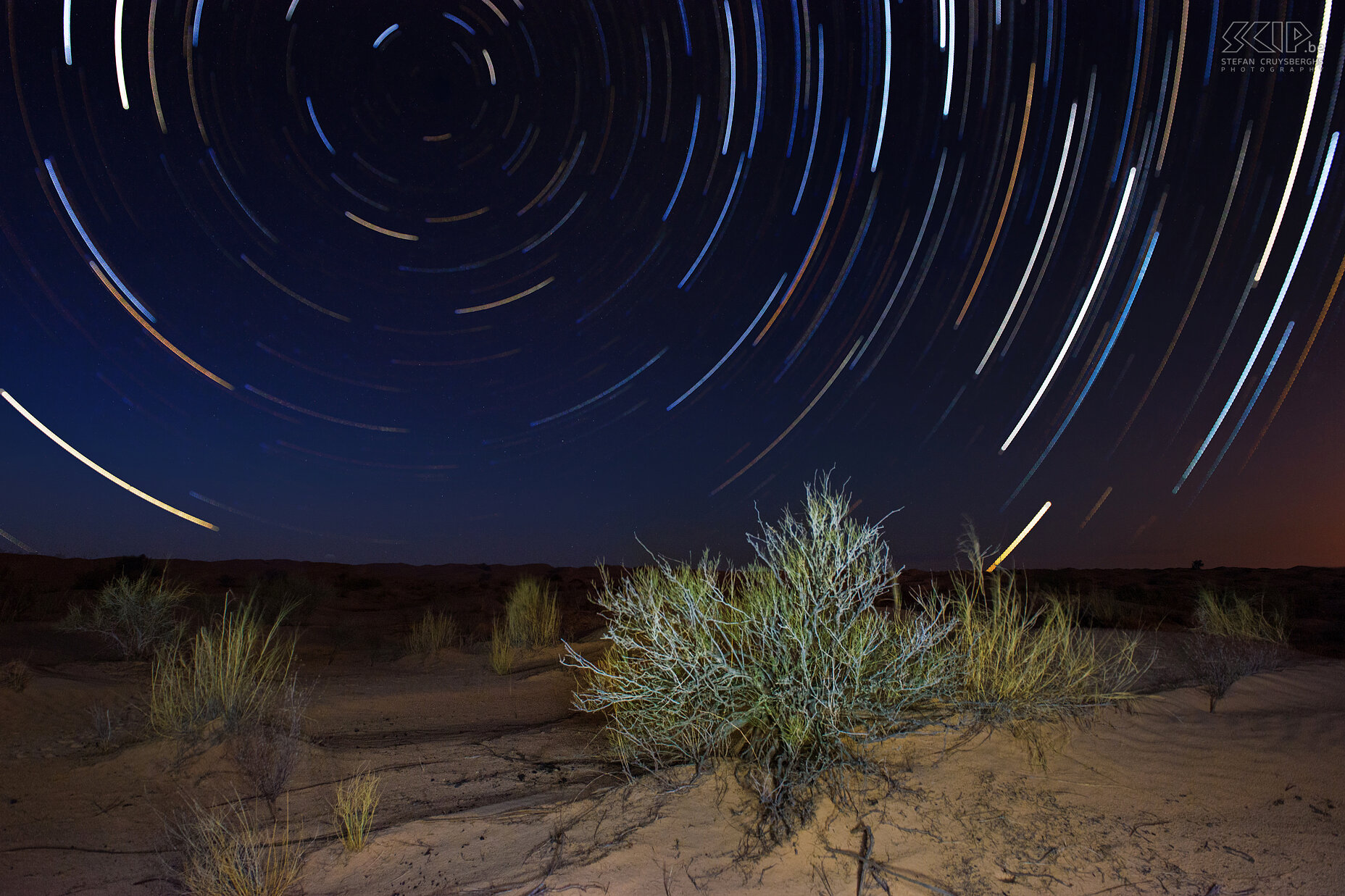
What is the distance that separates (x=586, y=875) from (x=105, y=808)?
3.84 metres

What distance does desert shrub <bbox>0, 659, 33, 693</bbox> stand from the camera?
692 centimetres

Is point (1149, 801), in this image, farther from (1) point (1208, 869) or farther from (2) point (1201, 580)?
(2) point (1201, 580)

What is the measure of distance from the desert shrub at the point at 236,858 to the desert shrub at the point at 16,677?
4188 millimetres

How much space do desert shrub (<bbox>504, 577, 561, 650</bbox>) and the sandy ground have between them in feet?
15.4

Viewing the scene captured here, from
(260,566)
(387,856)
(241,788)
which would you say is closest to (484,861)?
(387,856)

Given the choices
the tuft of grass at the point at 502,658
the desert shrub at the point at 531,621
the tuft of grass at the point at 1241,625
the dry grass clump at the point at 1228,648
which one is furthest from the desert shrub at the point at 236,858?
the tuft of grass at the point at 1241,625

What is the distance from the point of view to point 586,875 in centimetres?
354

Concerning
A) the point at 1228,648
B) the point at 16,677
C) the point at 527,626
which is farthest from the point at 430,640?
the point at 1228,648

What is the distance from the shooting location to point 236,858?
11.4 ft

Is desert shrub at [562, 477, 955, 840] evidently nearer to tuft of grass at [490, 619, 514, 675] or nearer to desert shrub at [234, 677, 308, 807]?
desert shrub at [234, 677, 308, 807]

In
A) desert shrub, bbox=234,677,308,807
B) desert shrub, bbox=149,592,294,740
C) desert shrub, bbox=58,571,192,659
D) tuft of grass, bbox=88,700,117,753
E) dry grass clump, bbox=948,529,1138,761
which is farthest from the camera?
desert shrub, bbox=58,571,192,659

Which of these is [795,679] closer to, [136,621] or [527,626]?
[527,626]

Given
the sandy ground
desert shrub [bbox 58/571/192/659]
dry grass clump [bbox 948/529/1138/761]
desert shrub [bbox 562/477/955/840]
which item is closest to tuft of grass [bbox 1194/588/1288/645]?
the sandy ground

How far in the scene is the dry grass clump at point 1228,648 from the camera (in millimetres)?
5992
